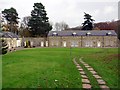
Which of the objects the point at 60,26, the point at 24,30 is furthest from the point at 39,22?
the point at 60,26

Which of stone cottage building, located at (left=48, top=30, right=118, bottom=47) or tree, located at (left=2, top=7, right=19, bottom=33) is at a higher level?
tree, located at (left=2, top=7, right=19, bottom=33)

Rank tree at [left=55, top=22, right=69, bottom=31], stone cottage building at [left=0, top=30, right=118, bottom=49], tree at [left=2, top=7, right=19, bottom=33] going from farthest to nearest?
tree at [left=55, top=22, right=69, bottom=31]
tree at [left=2, top=7, right=19, bottom=33]
stone cottage building at [left=0, top=30, right=118, bottom=49]

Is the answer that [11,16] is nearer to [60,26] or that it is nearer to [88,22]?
[88,22]

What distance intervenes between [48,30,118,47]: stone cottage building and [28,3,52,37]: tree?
5.49m

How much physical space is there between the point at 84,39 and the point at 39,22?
45.3 feet

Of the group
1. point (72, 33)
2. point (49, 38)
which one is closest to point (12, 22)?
point (49, 38)

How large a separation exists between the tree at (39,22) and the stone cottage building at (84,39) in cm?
549

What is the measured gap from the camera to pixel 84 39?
5681 centimetres

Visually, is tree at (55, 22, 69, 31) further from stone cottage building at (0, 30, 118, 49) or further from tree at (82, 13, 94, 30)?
stone cottage building at (0, 30, 118, 49)

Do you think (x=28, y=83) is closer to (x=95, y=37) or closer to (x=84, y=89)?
(x=84, y=89)

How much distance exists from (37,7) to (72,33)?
14216 millimetres

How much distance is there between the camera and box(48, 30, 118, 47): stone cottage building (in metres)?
56.1

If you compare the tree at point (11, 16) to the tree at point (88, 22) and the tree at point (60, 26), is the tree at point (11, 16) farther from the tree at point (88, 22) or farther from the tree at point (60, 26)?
the tree at point (60, 26)

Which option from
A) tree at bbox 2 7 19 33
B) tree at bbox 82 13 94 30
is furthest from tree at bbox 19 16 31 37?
tree at bbox 82 13 94 30
